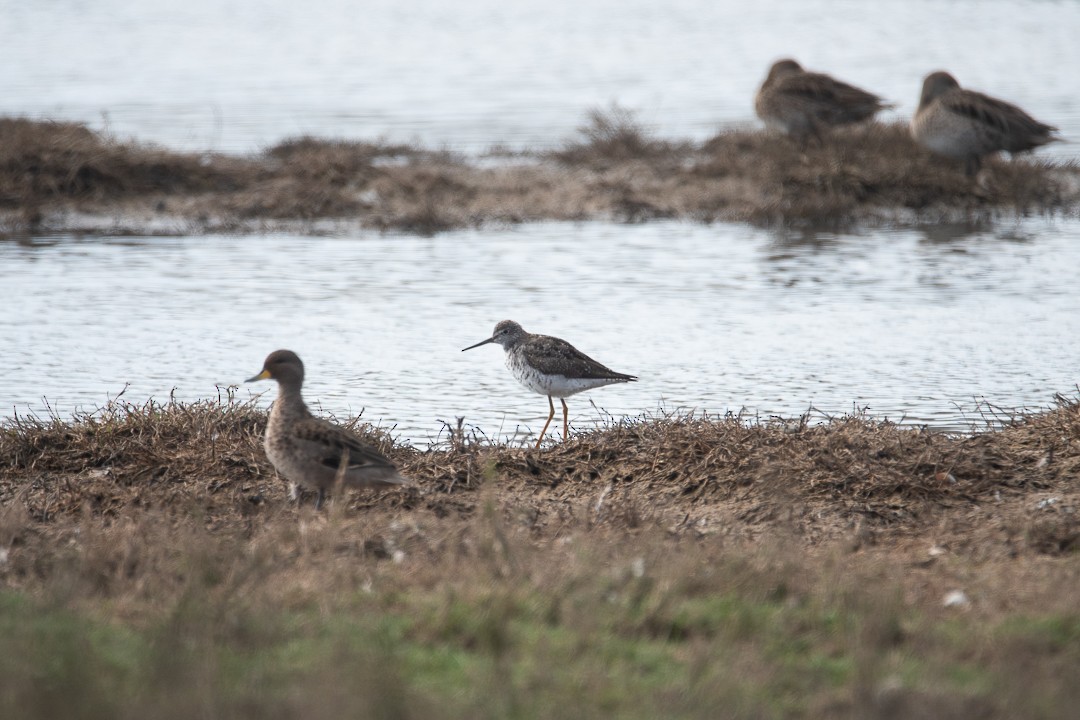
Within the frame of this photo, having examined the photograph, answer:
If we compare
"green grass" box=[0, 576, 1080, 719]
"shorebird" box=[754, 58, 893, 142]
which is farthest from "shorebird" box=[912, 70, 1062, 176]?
"green grass" box=[0, 576, 1080, 719]

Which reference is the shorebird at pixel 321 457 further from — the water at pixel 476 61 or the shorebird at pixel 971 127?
the water at pixel 476 61

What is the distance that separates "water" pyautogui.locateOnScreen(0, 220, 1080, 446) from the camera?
389 inches

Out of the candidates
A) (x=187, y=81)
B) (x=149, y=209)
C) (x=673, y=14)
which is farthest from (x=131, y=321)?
(x=673, y=14)

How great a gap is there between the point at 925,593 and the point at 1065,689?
1265 millimetres

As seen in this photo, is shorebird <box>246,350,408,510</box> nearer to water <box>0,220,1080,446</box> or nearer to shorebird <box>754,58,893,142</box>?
water <box>0,220,1080,446</box>

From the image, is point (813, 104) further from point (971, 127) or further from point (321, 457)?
point (321, 457)

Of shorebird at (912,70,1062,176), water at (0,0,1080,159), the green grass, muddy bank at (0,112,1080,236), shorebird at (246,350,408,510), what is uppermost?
water at (0,0,1080,159)

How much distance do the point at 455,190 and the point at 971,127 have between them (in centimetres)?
663

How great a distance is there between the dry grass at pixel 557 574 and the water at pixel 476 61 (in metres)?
13.3

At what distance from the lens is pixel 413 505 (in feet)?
23.7

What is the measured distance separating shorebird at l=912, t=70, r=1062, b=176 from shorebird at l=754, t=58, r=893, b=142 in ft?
3.09

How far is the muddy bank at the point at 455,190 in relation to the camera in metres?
17.2

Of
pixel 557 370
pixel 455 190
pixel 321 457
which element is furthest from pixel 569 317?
pixel 455 190

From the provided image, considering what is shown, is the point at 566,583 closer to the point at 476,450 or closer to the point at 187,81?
the point at 476,450
